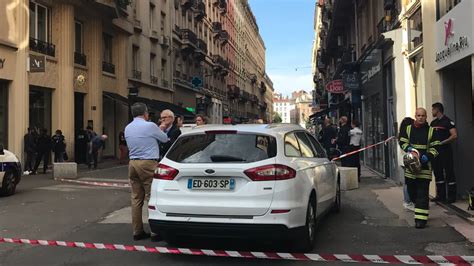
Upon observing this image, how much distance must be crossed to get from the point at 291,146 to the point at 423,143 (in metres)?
2.56

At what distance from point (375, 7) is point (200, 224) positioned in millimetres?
15549

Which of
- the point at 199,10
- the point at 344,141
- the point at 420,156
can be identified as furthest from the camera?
the point at 199,10

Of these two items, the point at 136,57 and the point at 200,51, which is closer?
the point at 136,57

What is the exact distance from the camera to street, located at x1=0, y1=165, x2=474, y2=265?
6367mm

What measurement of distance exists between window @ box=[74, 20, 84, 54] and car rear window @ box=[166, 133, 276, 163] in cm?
1927

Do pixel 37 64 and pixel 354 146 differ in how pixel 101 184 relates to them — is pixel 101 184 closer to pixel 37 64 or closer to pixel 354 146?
pixel 354 146

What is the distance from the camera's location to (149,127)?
7.31 metres

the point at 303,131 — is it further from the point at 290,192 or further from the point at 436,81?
the point at 436,81

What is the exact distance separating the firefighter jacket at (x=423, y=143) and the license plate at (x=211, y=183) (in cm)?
334

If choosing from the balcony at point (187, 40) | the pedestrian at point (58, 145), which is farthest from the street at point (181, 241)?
the balcony at point (187, 40)

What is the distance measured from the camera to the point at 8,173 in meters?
12.0

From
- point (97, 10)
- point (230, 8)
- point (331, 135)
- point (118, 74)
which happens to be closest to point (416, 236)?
point (331, 135)

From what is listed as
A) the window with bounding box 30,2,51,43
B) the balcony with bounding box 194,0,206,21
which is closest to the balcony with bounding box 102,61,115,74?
the window with bounding box 30,2,51,43

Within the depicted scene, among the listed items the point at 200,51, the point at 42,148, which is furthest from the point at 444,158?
the point at 200,51
